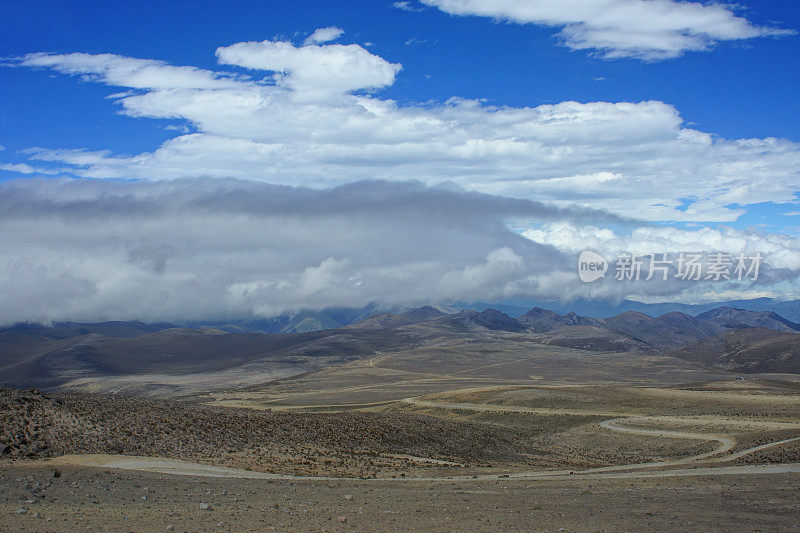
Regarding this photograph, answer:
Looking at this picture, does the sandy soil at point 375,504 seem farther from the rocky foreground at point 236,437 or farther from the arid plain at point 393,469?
the rocky foreground at point 236,437

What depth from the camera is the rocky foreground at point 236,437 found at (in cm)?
3391

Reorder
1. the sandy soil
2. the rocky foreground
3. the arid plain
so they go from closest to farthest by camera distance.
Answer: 1. the sandy soil
2. the arid plain
3. the rocky foreground

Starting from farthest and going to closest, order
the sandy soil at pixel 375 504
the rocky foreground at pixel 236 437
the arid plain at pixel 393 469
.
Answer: the rocky foreground at pixel 236 437 → the arid plain at pixel 393 469 → the sandy soil at pixel 375 504

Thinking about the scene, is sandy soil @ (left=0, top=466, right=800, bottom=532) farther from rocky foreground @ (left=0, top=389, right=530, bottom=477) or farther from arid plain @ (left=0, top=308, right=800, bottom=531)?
rocky foreground @ (left=0, top=389, right=530, bottom=477)

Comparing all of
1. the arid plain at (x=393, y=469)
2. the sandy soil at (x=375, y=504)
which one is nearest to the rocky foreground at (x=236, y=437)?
the arid plain at (x=393, y=469)

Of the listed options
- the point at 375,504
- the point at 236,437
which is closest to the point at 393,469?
the point at 236,437

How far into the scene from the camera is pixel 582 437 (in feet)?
182

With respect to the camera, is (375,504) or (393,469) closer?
(375,504)

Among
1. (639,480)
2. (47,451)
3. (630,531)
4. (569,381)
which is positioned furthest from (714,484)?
(569,381)

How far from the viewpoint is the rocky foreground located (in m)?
33.9

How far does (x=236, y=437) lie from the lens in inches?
1609

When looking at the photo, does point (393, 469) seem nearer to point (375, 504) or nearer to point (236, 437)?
point (236, 437)

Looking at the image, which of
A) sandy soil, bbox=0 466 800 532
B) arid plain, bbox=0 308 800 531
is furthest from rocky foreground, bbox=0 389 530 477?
sandy soil, bbox=0 466 800 532

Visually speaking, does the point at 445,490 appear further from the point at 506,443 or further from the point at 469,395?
the point at 469,395
